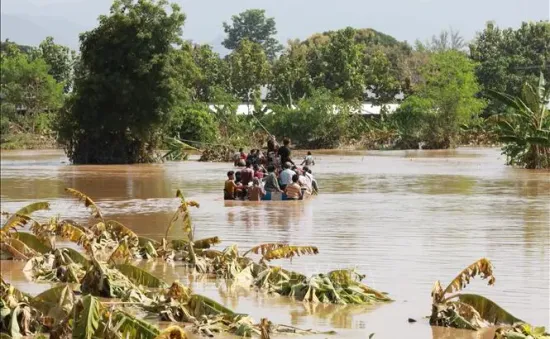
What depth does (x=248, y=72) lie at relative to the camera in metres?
71.7

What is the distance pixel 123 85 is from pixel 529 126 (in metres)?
16.3

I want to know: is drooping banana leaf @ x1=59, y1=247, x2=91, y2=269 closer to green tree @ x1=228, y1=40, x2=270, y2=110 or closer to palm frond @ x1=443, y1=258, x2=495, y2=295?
palm frond @ x1=443, y1=258, x2=495, y2=295

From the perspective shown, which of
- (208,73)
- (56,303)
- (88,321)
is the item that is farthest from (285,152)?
(208,73)

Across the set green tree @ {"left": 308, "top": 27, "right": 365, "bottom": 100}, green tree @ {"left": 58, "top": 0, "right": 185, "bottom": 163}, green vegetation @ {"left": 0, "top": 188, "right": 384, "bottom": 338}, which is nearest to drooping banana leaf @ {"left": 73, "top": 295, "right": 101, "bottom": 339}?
green vegetation @ {"left": 0, "top": 188, "right": 384, "bottom": 338}

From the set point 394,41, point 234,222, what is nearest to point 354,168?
point 234,222

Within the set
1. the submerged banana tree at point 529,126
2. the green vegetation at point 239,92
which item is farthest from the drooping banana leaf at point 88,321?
the green vegetation at point 239,92

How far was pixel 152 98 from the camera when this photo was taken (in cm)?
4103

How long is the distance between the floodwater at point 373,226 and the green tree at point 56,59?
3738 centimetres

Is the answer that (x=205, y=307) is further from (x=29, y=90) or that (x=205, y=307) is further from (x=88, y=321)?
(x=29, y=90)

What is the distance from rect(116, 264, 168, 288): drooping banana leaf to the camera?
10.6 meters

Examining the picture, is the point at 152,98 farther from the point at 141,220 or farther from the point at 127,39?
the point at 141,220

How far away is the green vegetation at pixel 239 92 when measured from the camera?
41125 millimetres

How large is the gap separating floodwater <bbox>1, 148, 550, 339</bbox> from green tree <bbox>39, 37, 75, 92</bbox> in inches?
1472

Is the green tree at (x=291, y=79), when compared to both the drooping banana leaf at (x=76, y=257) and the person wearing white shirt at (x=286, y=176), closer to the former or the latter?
the person wearing white shirt at (x=286, y=176)
